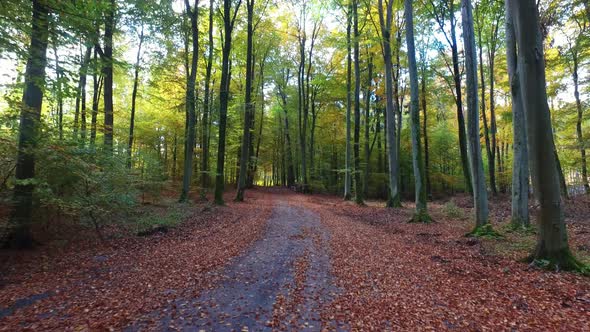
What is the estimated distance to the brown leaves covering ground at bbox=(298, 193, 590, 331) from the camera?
149 inches

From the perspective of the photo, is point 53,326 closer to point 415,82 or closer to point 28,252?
point 28,252

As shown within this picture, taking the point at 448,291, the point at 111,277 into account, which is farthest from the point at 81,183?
the point at 448,291

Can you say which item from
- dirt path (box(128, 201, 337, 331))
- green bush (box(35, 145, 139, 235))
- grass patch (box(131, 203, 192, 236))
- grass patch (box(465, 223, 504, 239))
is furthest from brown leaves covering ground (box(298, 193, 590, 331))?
green bush (box(35, 145, 139, 235))

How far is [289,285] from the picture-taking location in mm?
4992

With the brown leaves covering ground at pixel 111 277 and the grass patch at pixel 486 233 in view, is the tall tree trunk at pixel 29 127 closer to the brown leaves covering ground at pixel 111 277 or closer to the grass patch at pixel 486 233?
the brown leaves covering ground at pixel 111 277

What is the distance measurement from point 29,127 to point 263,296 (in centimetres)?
595

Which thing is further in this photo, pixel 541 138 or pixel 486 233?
pixel 486 233

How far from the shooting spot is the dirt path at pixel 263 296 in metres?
3.74

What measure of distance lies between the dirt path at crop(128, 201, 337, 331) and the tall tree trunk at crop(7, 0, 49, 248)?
4527mm

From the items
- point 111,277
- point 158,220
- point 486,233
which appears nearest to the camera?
point 111,277

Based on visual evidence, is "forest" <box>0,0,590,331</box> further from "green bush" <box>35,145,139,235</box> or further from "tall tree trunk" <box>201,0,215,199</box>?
"tall tree trunk" <box>201,0,215,199</box>

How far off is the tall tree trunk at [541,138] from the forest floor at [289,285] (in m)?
0.63

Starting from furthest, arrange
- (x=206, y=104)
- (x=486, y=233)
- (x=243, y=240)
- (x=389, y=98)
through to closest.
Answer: (x=206, y=104)
(x=389, y=98)
(x=486, y=233)
(x=243, y=240)

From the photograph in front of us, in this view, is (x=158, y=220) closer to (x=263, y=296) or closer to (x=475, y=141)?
(x=263, y=296)
